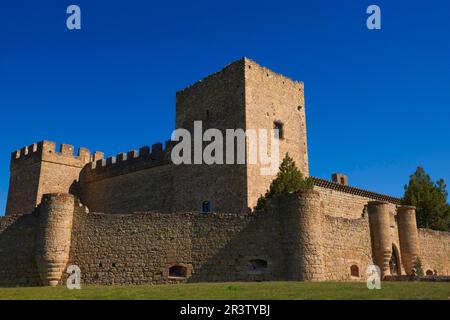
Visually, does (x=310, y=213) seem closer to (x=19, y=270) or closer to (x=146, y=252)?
(x=146, y=252)

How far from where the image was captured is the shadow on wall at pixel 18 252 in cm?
1859

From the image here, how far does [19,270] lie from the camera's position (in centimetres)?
1878

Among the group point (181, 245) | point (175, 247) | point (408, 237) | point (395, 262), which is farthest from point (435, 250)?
point (175, 247)

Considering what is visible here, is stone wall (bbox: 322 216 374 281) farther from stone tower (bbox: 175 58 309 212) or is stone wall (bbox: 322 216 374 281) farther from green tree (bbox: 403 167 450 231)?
green tree (bbox: 403 167 450 231)

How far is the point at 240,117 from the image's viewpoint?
78.5 feet

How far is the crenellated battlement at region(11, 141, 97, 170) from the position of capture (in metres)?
31.6

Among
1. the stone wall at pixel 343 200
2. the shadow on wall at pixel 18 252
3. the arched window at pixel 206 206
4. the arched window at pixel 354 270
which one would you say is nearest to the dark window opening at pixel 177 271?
the shadow on wall at pixel 18 252

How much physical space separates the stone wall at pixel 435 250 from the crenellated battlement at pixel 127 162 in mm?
13677

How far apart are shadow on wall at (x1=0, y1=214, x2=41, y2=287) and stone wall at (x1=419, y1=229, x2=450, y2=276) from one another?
679 inches

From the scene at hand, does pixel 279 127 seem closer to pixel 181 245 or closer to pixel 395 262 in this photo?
pixel 395 262
